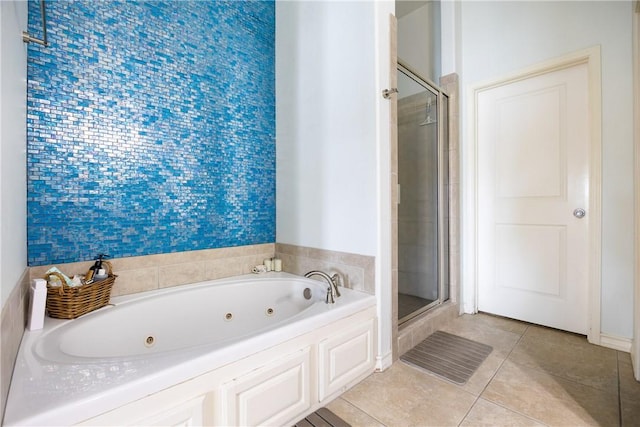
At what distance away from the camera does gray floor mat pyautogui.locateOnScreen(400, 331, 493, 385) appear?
1671 millimetres

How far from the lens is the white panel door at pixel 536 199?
6.93 feet

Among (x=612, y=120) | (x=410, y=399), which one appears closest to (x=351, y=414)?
(x=410, y=399)

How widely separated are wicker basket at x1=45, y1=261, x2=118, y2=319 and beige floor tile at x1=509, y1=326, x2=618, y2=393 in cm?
237

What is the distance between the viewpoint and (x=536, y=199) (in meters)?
2.30

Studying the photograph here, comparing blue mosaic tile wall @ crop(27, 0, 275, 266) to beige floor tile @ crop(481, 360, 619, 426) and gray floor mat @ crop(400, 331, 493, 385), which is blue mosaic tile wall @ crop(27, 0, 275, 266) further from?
beige floor tile @ crop(481, 360, 619, 426)

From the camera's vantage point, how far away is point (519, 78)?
2344 mm

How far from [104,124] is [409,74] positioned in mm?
1981

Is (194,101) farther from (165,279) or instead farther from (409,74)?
(409,74)

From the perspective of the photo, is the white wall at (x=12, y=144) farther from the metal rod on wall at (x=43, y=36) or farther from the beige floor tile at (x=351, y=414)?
the beige floor tile at (x=351, y=414)

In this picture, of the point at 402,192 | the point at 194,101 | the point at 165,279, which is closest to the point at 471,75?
the point at 402,192

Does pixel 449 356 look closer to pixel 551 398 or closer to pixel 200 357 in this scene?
pixel 551 398

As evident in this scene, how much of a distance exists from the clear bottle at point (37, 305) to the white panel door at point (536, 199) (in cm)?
295

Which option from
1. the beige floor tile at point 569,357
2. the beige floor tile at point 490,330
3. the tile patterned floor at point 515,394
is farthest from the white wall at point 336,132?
the beige floor tile at point 569,357

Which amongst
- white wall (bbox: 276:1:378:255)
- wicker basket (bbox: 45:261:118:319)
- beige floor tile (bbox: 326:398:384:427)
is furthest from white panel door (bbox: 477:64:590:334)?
wicker basket (bbox: 45:261:118:319)
